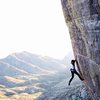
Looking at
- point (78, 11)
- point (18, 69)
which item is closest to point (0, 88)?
point (18, 69)

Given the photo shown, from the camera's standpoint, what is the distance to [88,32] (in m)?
27.4

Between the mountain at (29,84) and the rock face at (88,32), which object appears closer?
the rock face at (88,32)

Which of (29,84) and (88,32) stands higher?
(88,32)

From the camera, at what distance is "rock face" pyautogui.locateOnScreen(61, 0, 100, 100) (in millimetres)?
25059

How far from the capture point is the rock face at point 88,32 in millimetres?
25059

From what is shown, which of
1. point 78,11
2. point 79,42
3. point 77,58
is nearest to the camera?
point 78,11

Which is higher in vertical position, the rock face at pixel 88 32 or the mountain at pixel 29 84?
the rock face at pixel 88 32

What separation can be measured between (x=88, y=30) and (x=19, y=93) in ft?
339

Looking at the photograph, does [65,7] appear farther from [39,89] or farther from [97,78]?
[39,89]

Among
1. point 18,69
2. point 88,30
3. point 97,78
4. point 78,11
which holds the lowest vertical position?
point 18,69

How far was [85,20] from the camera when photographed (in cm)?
2706

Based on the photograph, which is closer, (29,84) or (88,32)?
(88,32)

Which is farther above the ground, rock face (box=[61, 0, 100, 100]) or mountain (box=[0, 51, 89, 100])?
rock face (box=[61, 0, 100, 100])

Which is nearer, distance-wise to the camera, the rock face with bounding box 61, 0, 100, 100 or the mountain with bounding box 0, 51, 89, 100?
the rock face with bounding box 61, 0, 100, 100
